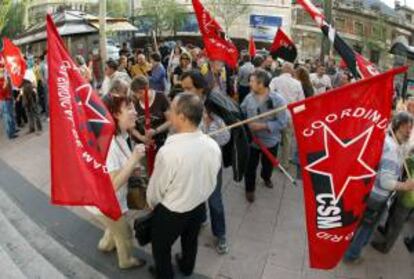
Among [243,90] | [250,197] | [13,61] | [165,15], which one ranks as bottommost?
[250,197]

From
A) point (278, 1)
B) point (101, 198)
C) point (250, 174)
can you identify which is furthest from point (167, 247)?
point (278, 1)

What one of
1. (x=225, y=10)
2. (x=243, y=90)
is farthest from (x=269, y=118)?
(x=225, y=10)

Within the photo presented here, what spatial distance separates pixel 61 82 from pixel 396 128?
3.09 meters

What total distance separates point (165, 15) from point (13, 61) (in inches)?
1548

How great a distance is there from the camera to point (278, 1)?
4928cm

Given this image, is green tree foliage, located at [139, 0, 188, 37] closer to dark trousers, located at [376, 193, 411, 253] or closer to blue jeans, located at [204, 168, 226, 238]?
blue jeans, located at [204, 168, 226, 238]

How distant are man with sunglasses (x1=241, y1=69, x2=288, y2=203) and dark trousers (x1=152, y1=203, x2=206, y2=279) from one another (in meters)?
2.02

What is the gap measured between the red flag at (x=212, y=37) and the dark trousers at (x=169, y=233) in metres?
4.19

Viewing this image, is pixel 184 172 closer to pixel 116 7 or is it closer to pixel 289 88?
pixel 289 88

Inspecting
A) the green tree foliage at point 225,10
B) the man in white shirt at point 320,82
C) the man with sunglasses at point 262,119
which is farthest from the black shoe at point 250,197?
the green tree foliage at point 225,10

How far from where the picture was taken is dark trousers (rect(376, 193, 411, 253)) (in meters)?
5.02

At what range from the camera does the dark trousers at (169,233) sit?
3.90 m

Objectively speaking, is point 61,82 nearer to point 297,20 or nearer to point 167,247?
point 167,247

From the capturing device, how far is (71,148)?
→ 3539mm
